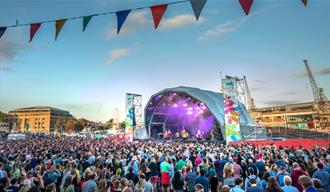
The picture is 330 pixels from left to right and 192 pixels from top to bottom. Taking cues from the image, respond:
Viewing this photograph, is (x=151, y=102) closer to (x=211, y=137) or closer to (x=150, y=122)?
(x=150, y=122)

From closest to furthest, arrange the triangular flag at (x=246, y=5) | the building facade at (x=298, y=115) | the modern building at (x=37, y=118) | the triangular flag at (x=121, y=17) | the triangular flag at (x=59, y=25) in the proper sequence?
the triangular flag at (x=246, y=5) → the triangular flag at (x=121, y=17) → the triangular flag at (x=59, y=25) → the building facade at (x=298, y=115) → the modern building at (x=37, y=118)

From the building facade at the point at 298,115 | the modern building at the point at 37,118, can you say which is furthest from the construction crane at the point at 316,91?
the modern building at the point at 37,118

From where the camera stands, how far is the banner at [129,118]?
3141 cm

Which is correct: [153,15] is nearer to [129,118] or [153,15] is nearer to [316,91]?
[129,118]

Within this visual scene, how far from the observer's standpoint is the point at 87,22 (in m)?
7.97

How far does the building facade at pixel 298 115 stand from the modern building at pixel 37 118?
11584 cm

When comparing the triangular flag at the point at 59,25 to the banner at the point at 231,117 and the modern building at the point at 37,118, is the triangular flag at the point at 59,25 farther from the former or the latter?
the modern building at the point at 37,118

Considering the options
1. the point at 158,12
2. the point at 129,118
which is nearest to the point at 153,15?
the point at 158,12

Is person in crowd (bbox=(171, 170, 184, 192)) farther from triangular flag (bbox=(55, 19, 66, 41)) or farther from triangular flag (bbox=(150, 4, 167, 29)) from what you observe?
triangular flag (bbox=(55, 19, 66, 41))

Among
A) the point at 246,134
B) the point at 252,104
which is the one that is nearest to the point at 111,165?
the point at 246,134

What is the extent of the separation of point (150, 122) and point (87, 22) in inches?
1196

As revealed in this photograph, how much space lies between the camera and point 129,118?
32.0 m

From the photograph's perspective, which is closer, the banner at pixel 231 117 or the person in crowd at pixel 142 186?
the person in crowd at pixel 142 186

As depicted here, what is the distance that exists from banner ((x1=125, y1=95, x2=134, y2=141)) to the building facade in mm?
57964
